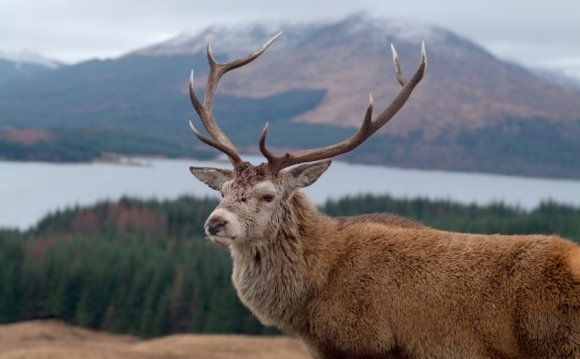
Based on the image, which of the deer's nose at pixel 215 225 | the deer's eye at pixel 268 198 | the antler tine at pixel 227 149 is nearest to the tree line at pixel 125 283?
the antler tine at pixel 227 149

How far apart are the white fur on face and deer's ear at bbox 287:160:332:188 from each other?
33.3 inches

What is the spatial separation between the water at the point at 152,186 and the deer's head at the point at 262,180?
6034cm

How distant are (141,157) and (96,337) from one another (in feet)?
285

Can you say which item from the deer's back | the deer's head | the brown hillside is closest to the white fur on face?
the deer's head

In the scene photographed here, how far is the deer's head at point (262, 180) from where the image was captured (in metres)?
7.91

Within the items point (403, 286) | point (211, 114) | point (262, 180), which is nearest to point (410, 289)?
point (403, 286)

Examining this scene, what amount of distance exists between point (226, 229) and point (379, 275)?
1.51 m

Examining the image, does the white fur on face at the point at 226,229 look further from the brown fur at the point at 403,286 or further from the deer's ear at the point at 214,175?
the deer's ear at the point at 214,175

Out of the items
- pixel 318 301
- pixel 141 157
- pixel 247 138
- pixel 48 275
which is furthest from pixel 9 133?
pixel 318 301

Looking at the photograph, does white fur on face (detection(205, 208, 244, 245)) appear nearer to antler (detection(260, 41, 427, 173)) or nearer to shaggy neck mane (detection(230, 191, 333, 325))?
shaggy neck mane (detection(230, 191, 333, 325))

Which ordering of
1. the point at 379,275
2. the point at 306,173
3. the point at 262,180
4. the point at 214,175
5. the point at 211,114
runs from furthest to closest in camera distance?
the point at 211,114
the point at 214,175
the point at 306,173
the point at 262,180
the point at 379,275

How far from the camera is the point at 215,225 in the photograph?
767 cm

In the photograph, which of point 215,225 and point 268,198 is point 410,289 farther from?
point 215,225

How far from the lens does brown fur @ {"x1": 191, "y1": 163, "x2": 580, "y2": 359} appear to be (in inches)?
267
